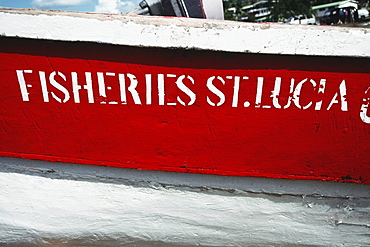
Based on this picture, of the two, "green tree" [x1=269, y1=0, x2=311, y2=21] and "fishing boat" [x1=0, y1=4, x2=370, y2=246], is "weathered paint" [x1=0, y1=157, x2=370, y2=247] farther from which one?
"green tree" [x1=269, y1=0, x2=311, y2=21]

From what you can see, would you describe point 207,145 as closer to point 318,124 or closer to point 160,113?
point 160,113

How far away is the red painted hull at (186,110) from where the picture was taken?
1212 mm

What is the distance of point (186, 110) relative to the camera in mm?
1292

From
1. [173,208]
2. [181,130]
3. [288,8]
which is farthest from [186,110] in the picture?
[288,8]

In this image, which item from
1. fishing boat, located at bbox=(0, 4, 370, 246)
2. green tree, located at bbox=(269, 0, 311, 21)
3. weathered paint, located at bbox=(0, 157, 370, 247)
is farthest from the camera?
green tree, located at bbox=(269, 0, 311, 21)

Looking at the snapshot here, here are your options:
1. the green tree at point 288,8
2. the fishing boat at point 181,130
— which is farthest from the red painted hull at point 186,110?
the green tree at point 288,8

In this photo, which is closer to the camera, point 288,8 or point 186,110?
point 186,110

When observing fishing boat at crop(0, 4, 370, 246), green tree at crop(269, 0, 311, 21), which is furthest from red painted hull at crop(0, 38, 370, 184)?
green tree at crop(269, 0, 311, 21)

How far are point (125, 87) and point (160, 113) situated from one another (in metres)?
0.18

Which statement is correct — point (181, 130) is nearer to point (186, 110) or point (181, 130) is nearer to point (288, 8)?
point (186, 110)

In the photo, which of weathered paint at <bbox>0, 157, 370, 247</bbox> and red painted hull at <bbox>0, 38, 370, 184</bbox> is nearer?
red painted hull at <bbox>0, 38, 370, 184</bbox>

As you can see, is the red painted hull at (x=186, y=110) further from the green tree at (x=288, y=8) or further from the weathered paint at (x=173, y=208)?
the green tree at (x=288, y=8)

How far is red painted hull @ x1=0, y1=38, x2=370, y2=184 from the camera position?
121cm

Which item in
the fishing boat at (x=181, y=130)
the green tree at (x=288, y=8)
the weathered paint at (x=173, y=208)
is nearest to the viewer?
the fishing boat at (x=181, y=130)
